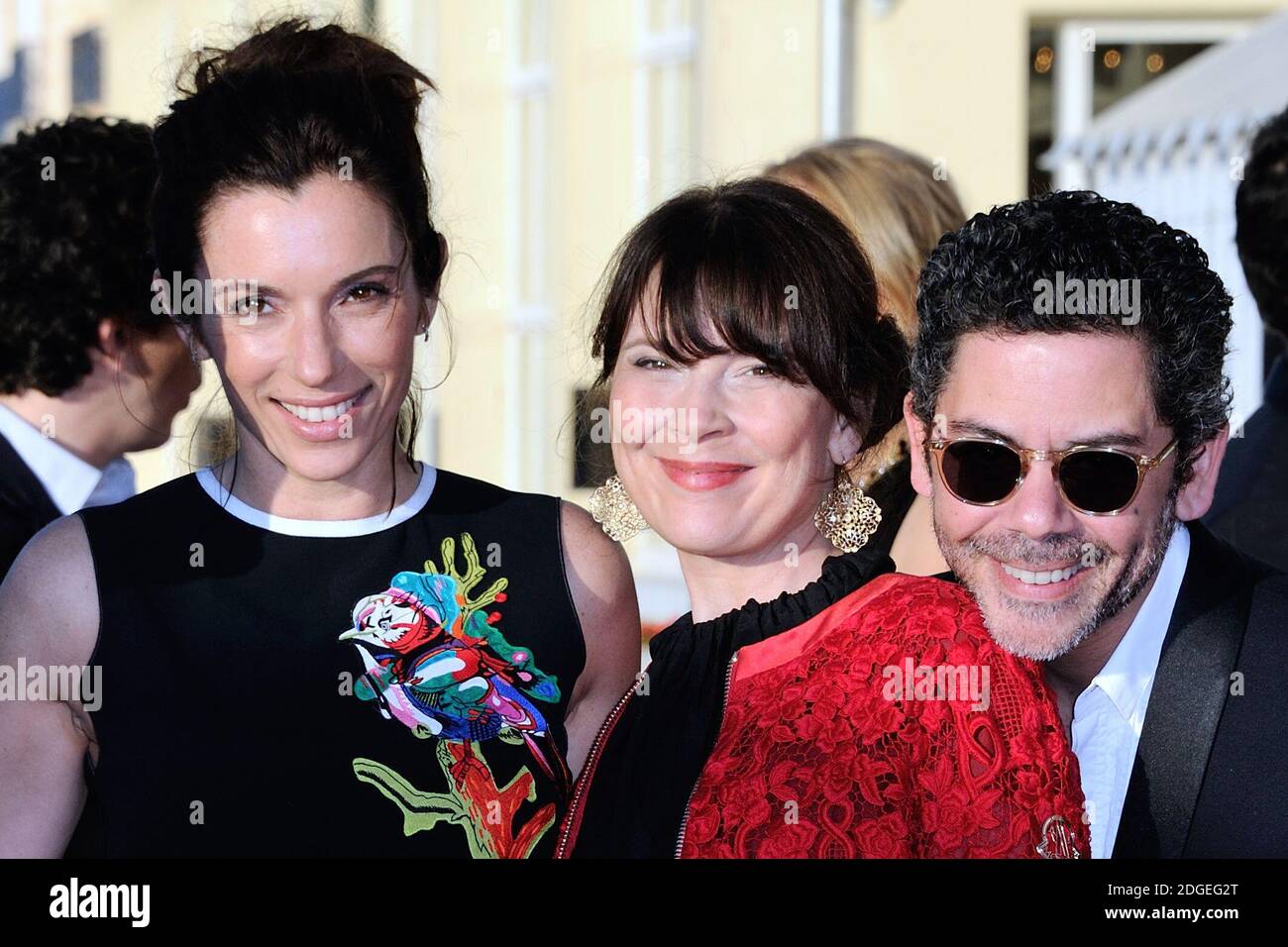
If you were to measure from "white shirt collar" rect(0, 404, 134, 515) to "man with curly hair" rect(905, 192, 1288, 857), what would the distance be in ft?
→ 5.41

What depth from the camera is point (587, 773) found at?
2.29 metres

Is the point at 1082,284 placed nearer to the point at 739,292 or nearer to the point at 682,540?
the point at 739,292

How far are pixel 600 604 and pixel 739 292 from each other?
1.82 ft

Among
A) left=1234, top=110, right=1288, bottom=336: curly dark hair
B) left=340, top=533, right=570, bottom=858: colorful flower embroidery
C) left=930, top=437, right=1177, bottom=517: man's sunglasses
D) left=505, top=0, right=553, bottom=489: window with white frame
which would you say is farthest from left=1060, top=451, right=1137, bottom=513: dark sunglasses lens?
left=505, top=0, right=553, bottom=489: window with white frame

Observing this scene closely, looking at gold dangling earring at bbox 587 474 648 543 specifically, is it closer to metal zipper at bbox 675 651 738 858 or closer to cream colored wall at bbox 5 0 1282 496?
metal zipper at bbox 675 651 738 858

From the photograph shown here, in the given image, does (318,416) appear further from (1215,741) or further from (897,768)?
(1215,741)

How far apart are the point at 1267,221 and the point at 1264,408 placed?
0.35 meters

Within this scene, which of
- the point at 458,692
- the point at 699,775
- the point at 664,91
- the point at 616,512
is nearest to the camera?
the point at 699,775

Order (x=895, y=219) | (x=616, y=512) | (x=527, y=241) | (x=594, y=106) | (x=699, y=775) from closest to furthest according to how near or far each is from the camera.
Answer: (x=699, y=775)
(x=616, y=512)
(x=895, y=219)
(x=594, y=106)
(x=527, y=241)

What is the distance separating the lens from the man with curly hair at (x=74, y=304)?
304 centimetres

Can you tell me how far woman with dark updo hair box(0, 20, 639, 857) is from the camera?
2.24 meters

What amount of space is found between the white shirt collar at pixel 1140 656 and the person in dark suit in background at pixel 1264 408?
2.40 ft

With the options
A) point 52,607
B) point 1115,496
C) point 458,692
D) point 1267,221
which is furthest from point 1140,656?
point 52,607

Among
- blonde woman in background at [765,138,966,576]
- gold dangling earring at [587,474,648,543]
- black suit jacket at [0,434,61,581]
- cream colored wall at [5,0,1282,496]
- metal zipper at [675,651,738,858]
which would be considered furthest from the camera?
cream colored wall at [5,0,1282,496]
